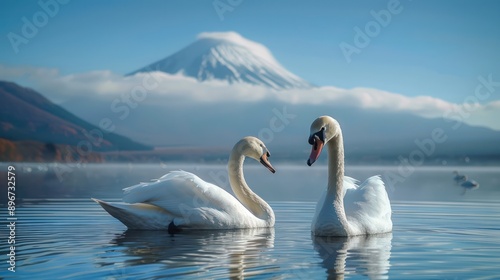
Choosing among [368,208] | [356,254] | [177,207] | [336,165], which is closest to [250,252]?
[356,254]

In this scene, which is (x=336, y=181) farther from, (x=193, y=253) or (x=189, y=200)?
(x=193, y=253)

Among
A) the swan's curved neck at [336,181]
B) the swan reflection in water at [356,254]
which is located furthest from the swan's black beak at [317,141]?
the swan reflection in water at [356,254]

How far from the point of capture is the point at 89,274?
7848 mm

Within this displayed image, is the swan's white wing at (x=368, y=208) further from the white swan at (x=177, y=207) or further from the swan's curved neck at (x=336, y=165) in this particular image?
the white swan at (x=177, y=207)

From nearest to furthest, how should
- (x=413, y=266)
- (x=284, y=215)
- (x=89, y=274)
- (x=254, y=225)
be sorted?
(x=89, y=274) < (x=413, y=266) < (x=254, y=225) < (x=284, y=215)

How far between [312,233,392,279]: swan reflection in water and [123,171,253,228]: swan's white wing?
1.95 metres

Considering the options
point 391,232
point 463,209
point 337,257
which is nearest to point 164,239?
point 337,257

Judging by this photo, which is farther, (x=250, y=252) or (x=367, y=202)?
(x=367, y=202)

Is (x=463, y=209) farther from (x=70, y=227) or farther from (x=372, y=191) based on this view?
(x=70, y=227)

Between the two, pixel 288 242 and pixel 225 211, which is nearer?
pixel 288 242

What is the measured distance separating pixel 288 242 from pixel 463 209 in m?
8.52

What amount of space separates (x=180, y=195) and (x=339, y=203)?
2.75 metres

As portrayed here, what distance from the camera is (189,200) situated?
12352 millimetres

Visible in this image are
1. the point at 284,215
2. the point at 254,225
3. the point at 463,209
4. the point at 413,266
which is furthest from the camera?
the point at 463,209
